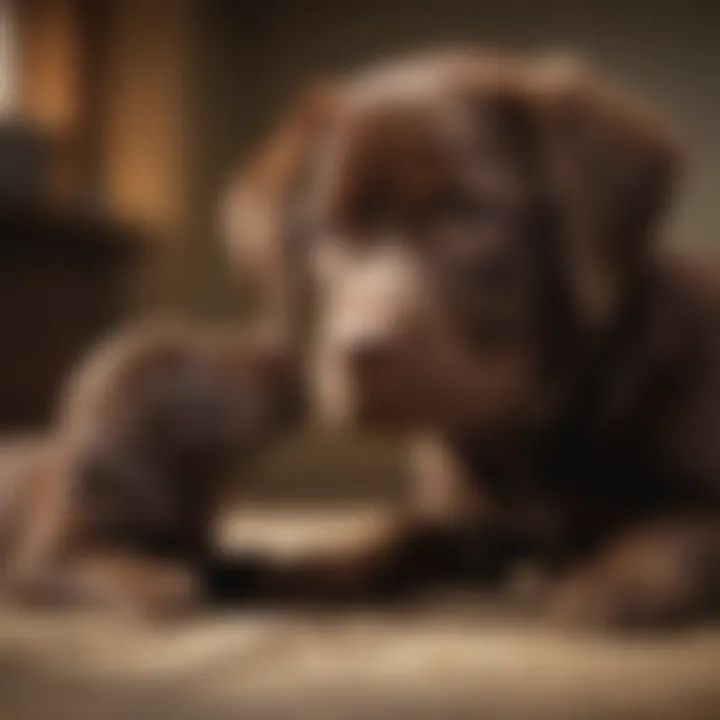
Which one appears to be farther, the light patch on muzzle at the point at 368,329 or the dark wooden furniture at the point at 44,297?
the dark wooden furniture at the point at 44,297

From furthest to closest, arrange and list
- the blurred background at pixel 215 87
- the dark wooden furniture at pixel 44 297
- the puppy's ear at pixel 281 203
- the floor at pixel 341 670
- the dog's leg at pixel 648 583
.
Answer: the blurred background at pixel 215 87
the dark wooden furniture at pixel 44 297
the puppy's ear at pixel 281 203
the dog's leg at pixel 648 583
the floor at pixel 341 670

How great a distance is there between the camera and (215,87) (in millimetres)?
3457

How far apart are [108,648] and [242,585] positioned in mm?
299

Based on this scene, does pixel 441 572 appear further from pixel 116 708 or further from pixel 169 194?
pixel 169 194

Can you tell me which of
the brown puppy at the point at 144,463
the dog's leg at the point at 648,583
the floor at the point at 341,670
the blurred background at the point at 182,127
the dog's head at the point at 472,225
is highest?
the blurred background at the point at 182,127

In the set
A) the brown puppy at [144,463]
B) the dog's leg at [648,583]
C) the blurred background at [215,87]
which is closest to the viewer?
the dog's leg at [648,583]

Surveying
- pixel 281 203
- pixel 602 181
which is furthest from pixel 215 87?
pixel 602 181

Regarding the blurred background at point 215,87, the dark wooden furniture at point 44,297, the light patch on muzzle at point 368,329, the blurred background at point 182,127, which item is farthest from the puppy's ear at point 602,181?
the blurred background at point 215,87

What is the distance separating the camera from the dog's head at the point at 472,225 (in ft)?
4.41

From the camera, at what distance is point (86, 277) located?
112 inches

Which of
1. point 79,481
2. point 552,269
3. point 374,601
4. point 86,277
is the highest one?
point 86,277

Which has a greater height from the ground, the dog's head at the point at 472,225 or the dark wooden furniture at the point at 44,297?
the dark wooden furniture at the point at 44,297

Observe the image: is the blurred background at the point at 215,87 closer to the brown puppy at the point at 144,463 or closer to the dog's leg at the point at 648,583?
the brown puppy at the point at 144,463

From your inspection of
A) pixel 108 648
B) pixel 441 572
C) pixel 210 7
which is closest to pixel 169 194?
pixel 210 7
